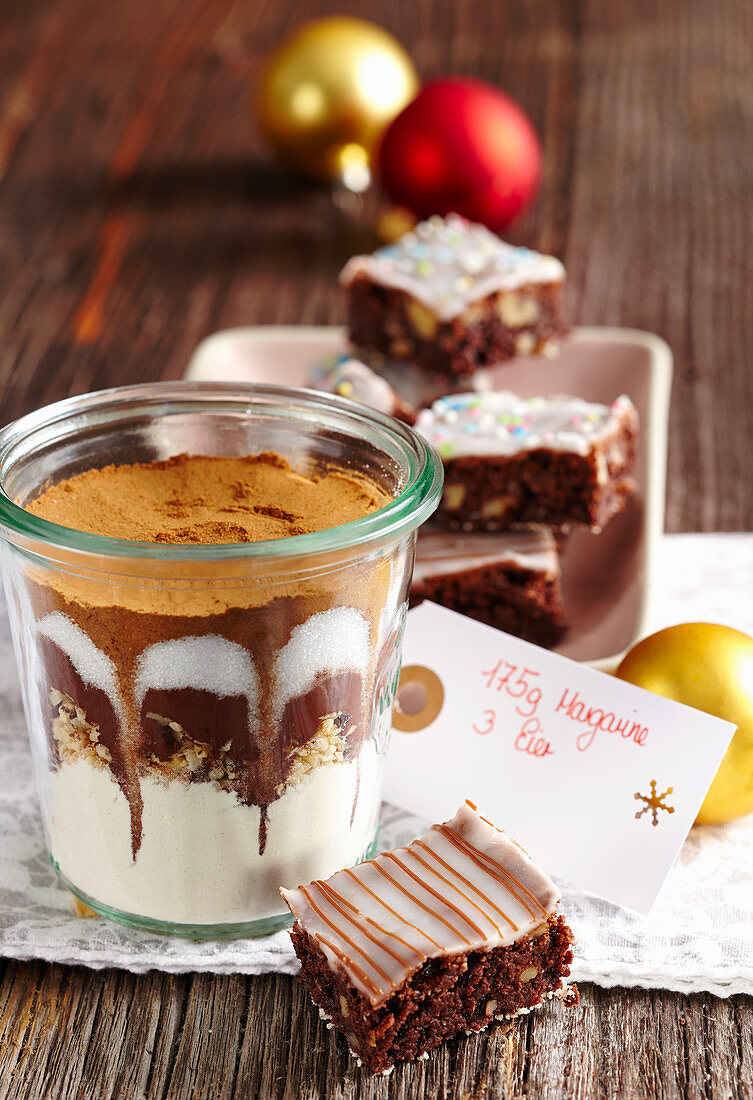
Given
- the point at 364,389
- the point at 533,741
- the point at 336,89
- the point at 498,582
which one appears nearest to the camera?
the point at 533,741

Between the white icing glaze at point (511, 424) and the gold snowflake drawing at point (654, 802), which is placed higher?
the gold snowflake drawing at point (654, 802)

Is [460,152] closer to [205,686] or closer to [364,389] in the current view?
[364,389]

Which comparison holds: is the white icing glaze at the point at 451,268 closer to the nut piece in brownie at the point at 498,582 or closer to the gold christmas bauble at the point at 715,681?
the nut piece in brownie at the point at 498,582

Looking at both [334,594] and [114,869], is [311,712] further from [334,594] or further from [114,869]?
[114,869]

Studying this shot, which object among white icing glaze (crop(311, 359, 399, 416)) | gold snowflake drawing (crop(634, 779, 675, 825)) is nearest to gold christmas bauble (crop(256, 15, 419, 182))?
white icing glaze (crop(311, 359, 399, 416))

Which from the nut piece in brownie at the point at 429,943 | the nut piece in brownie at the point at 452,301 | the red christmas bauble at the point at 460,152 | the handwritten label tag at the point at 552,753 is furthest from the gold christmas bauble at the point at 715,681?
the red christmas bauble at the point at 460,152

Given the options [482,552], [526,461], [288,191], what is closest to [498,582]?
[482,552]
